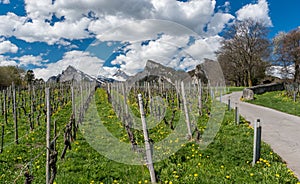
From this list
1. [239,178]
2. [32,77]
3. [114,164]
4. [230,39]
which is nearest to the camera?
[239,178]

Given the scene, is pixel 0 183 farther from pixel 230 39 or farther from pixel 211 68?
pixel 230 39

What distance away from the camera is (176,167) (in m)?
5.54

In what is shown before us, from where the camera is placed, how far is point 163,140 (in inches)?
318

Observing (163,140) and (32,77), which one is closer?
(163,140)

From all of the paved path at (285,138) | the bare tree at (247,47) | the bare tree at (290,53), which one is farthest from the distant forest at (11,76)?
the paved path at (285,138)

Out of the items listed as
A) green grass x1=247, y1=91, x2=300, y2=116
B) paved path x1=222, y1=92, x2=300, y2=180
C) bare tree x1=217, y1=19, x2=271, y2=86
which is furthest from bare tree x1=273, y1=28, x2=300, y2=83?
paved path x1=222, y1=92, x2=300, y2=180

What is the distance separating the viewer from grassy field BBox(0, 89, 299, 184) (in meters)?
5.07

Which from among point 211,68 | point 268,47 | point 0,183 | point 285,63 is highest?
point 268,47

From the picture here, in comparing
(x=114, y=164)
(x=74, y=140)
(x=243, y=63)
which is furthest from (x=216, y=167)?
(x=243, y=63)

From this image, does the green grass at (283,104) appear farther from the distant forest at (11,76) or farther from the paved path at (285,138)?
the distant forest at (11,76)

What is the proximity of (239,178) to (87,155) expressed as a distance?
12.4 feet

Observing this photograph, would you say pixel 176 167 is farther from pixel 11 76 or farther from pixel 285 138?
pixel 11 76

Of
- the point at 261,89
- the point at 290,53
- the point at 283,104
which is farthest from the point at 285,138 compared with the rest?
the point at 290,53

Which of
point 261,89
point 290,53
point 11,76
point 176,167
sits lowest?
point 176,167
